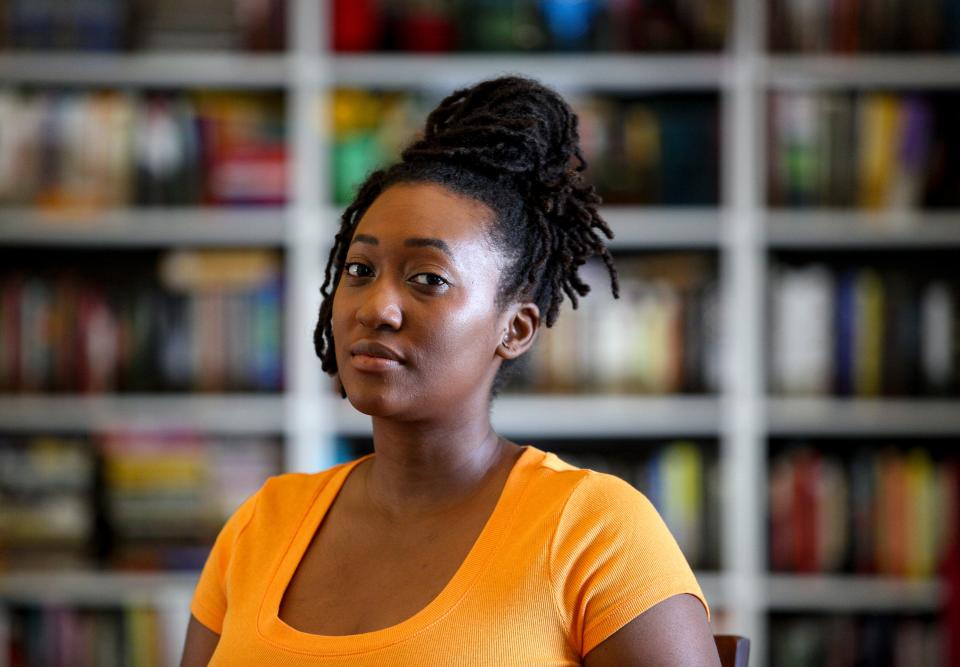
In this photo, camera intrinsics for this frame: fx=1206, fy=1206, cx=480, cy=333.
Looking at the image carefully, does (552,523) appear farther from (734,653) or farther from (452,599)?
(734,653)

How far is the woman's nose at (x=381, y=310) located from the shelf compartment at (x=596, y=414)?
4.88 ft

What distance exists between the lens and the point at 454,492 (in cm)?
107

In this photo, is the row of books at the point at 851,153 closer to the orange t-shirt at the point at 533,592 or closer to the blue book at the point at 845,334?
the blue book at the point at 845,334

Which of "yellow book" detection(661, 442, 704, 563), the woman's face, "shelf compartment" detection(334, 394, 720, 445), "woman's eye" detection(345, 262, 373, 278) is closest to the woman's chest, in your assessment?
the woman's face

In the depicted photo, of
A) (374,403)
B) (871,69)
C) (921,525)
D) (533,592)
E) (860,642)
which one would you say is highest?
(871,69)

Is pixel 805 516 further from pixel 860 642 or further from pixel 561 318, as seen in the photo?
pixel 561 318

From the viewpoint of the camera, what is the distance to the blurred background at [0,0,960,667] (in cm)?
246

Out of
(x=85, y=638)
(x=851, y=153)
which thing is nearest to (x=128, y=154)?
(x=85, y=638)

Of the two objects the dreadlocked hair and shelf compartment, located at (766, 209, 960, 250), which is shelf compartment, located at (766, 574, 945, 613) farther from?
the dreadlocked hair

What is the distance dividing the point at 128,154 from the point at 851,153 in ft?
4.93

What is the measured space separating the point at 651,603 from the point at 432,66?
5.70ft

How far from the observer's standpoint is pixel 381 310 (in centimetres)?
99

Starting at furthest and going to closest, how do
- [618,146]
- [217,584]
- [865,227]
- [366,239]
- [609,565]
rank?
[618,146], [865,227], [217,584], [366,239], [609,565]

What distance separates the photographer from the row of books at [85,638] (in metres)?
2.52
